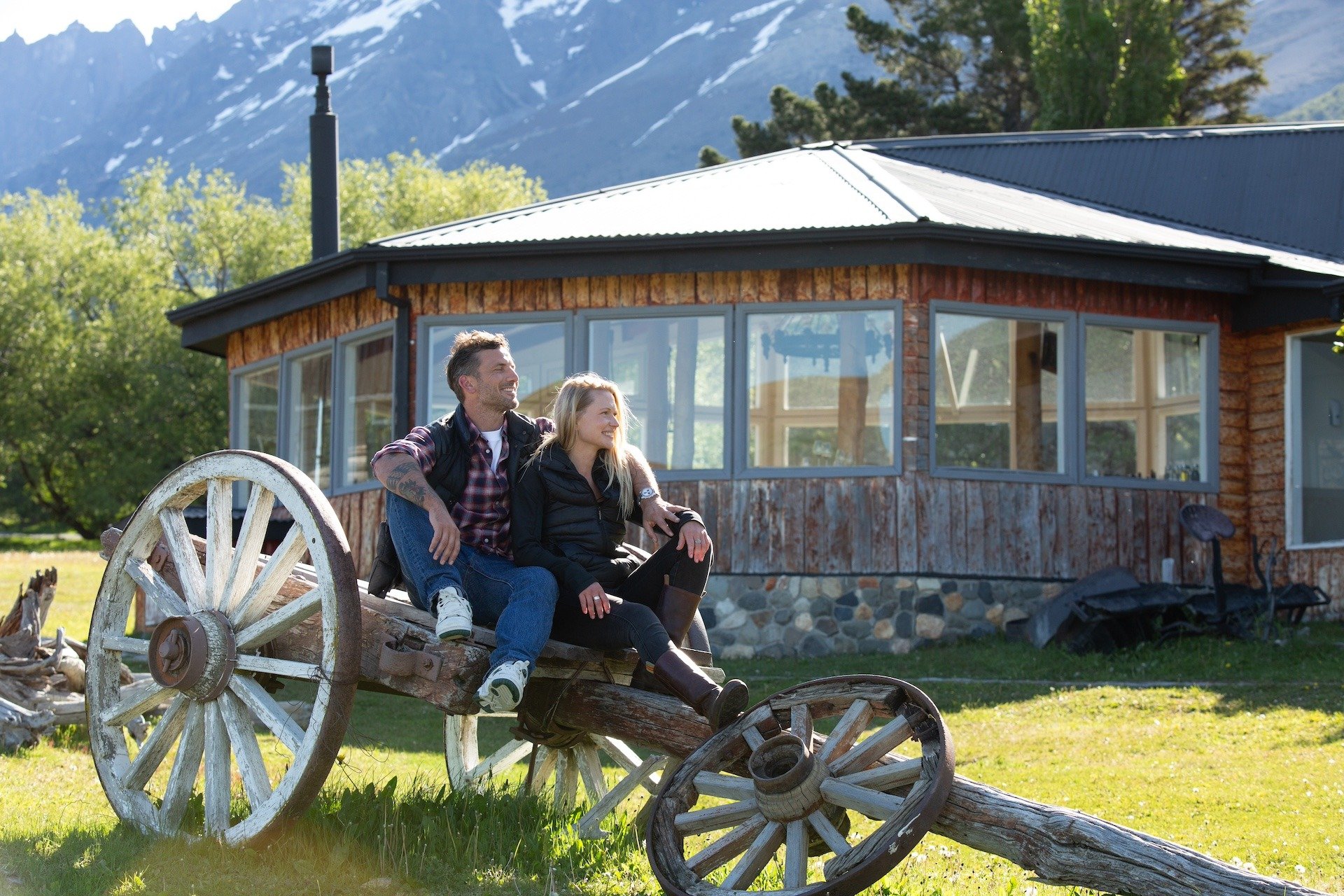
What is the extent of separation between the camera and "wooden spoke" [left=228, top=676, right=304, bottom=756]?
16.2ft

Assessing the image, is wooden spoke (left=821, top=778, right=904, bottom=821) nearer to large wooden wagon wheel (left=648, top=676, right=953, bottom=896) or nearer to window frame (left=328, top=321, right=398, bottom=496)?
large wooden wagon wheel (left=648, top=676, right=953, bottom=896)

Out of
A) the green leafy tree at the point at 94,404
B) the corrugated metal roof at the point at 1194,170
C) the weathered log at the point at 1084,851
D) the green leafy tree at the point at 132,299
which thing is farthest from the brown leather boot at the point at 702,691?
the green leafy tree at the point at 94,404

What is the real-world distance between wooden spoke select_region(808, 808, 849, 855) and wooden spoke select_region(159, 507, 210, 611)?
2.37 metres

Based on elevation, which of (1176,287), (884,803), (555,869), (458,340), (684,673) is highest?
(1176,287)

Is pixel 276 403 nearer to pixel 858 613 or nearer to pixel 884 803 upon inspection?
pixel 858 613

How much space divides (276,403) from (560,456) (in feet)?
34.8

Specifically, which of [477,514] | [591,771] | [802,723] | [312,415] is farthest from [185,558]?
[312,415]

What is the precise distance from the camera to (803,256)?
12133 mm

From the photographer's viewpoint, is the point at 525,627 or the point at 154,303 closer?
the point at 525,627

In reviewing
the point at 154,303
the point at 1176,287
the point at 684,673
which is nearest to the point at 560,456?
the point at 684,673

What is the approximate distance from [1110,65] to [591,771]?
89.7 ft

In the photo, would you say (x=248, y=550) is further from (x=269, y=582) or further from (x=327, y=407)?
(x=327, y=407)

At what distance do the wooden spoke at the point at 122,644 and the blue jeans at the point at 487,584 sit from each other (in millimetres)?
1062

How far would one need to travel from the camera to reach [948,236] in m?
11.8
